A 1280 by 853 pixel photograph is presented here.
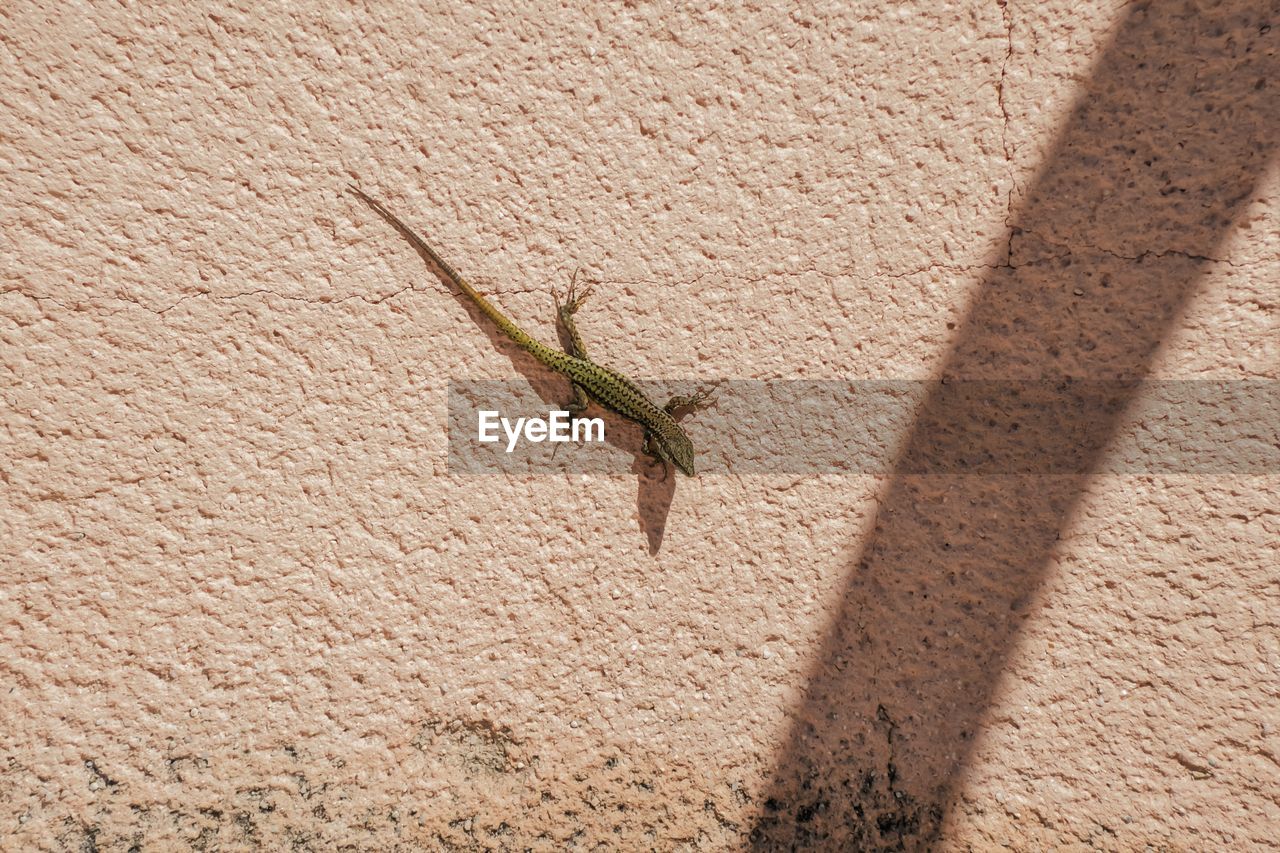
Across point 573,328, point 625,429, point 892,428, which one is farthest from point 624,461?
point 892,428

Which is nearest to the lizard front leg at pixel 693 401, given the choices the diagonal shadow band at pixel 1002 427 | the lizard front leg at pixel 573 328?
the lizard front leg at pixel 573 328

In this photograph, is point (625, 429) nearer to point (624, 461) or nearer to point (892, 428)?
point (624, 461)

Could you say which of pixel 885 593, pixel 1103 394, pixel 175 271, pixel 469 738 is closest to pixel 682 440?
pixel 885 593

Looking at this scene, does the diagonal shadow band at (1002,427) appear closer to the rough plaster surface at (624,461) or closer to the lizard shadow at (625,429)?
the rough plaster surface at (624,461)

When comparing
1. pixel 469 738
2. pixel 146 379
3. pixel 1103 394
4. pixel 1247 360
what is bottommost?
pixel 469 738

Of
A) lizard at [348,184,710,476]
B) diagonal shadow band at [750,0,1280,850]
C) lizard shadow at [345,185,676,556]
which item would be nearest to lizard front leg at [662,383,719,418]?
lizard at [348,184,710,476]

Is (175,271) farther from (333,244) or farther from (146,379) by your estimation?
(333,244)
